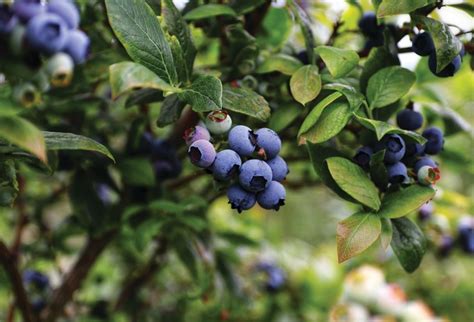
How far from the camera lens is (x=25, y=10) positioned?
0.45 metres

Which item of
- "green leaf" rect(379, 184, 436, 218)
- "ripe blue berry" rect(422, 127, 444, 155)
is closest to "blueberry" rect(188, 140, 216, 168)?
"green leaf" rect(379, 184, 436, 218)

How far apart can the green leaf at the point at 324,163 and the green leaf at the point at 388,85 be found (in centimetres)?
8

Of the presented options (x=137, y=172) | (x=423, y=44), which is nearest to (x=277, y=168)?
(x=423, y=44)

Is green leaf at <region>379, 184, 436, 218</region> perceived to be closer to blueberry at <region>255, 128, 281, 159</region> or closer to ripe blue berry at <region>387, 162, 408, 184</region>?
ripe blue berry at <region>387, 162, 408, 184</region>

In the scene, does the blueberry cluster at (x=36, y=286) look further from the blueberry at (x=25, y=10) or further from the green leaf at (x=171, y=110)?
the blueberry at (x=25, y=10)

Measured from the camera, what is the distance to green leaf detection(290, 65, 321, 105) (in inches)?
25.4

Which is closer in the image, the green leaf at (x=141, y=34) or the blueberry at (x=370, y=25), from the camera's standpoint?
the green leaf at (x=141, y=34)

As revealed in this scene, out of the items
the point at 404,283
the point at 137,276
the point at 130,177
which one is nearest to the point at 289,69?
the point at 130,177

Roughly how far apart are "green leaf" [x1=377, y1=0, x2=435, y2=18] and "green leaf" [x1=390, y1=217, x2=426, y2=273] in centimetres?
26

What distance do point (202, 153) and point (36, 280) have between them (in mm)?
718

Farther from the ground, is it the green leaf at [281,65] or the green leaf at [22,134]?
the green leaf at [22,134]

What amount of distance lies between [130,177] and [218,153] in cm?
34

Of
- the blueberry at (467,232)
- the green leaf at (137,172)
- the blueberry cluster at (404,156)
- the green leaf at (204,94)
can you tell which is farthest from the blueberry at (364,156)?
the blueberry at (467,232)

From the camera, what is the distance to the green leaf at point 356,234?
603 mm
